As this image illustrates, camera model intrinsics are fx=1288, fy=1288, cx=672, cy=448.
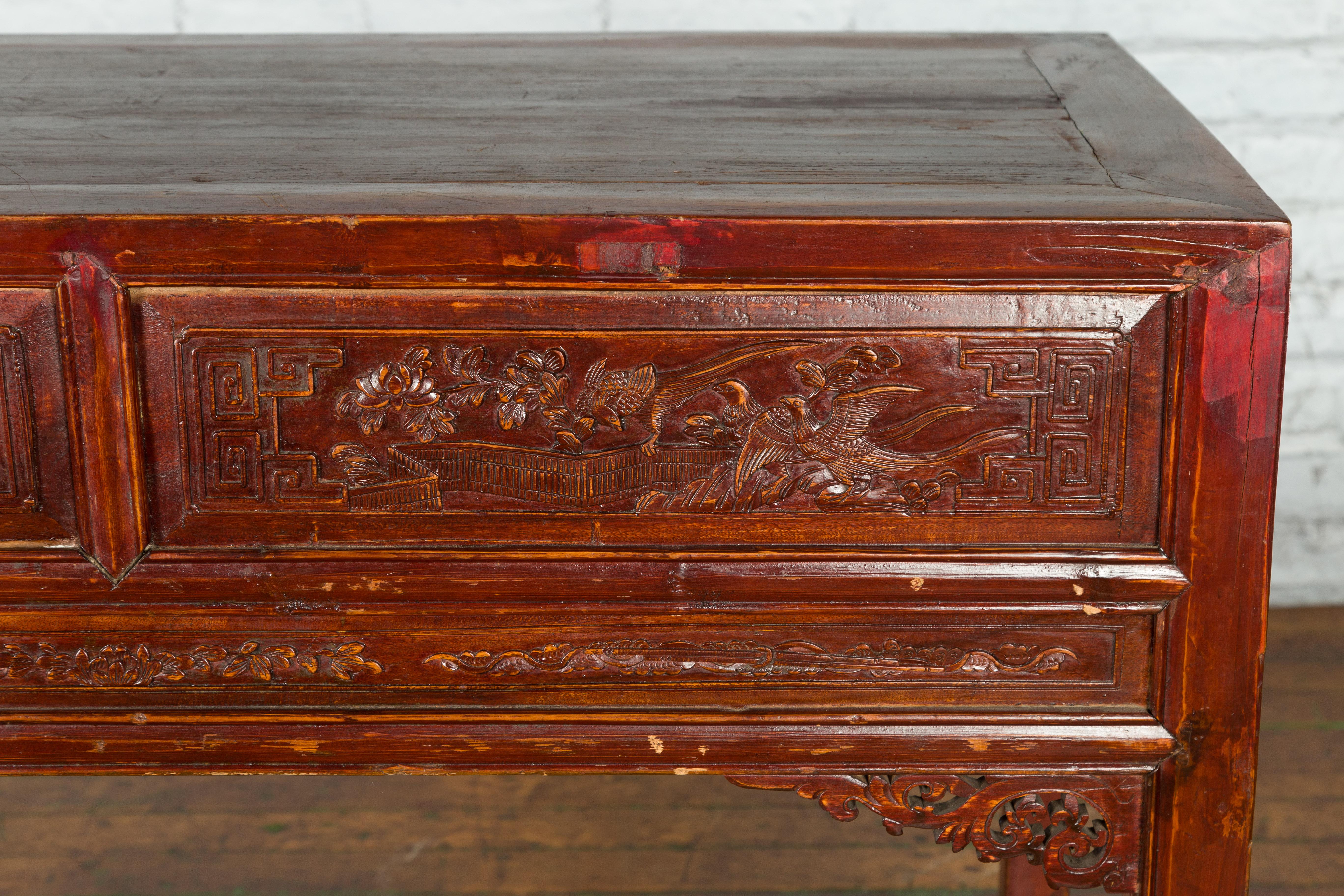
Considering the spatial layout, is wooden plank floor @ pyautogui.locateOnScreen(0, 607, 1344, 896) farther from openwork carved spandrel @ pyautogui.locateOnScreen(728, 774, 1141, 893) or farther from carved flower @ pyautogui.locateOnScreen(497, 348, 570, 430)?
carved flower @ pyautogui.locateOnScreen(497, 348, 570, 430)

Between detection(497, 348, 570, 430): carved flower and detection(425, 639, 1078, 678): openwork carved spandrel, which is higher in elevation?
detection(497, 348, 570, 430): carved flower

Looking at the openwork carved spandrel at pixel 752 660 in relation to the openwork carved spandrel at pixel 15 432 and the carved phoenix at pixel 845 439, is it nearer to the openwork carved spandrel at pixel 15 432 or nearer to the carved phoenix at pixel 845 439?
the carved phoenix at pixel 845 439

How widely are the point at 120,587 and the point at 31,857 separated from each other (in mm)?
716

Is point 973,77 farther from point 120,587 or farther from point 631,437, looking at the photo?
point 120,587

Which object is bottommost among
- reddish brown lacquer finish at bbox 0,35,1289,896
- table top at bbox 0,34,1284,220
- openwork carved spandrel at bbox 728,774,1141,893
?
openwork carved spandrel at bbox 728,774,1141,893

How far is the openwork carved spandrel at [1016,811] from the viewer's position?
0.81 metres

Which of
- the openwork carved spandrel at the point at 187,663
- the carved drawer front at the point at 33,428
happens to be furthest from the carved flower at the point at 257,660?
the carved drawer front at the point at 33,428

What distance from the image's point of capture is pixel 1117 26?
5.07 ft

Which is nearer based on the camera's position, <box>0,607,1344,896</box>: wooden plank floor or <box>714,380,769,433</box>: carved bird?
<box>714,380,769,433</box>: carved bird

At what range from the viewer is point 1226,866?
0.80m

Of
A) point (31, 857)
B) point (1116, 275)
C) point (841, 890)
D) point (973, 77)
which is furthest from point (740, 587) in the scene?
point (31, 857)

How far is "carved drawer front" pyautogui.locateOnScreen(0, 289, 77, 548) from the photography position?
2.37 feet

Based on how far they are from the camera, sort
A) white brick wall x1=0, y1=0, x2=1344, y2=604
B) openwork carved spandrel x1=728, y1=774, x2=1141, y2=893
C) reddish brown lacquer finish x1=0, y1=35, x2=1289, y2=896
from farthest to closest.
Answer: white brick wall x1=0, y1=0, x2=1344, y2=604, openwork carved spandrel x1=728, y1=774, x2=1141, y2=893, reddish brown lacquer finish x1=0, y1=35, x2=1289, y2=896

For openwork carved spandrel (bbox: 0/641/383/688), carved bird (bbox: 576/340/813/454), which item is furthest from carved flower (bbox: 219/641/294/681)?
carved bird (bbox: 576/340/813/454)
